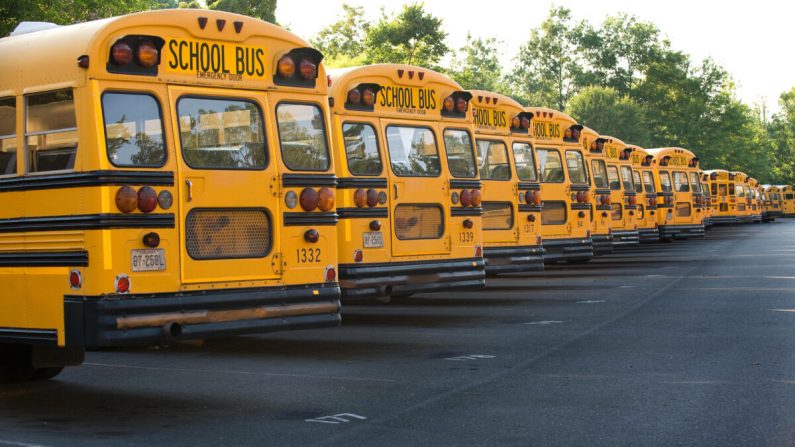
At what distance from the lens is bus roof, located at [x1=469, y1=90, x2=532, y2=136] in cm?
1584

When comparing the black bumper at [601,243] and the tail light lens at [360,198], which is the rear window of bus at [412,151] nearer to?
the tail light lens at [360,198]

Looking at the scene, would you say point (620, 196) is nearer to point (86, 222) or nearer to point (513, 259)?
point (513, 259)

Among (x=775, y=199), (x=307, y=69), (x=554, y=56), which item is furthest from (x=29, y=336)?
(x=554, y=56)

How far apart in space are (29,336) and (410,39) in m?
53.5

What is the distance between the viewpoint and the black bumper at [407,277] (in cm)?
1174

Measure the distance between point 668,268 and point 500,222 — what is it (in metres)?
6.94

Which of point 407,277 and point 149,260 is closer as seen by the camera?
point 149,260

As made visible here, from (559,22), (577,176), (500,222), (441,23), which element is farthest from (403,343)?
(559,22)

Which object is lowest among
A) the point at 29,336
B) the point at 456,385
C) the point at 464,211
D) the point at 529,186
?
the point at 456,385

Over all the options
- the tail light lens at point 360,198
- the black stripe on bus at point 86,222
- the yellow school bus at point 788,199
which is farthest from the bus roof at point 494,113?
the yellow school bus at point 788,199

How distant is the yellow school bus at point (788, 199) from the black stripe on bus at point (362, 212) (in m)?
74.5

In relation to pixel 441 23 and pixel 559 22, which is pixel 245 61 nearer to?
pixel 441 23

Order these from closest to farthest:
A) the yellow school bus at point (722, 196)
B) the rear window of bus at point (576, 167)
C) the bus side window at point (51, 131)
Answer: the bus side window at point (51, 131), the rear window of bus at point (576, 167), the yellow school bus at point (722, 196)

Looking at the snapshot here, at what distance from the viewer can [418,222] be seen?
12.6 meters
